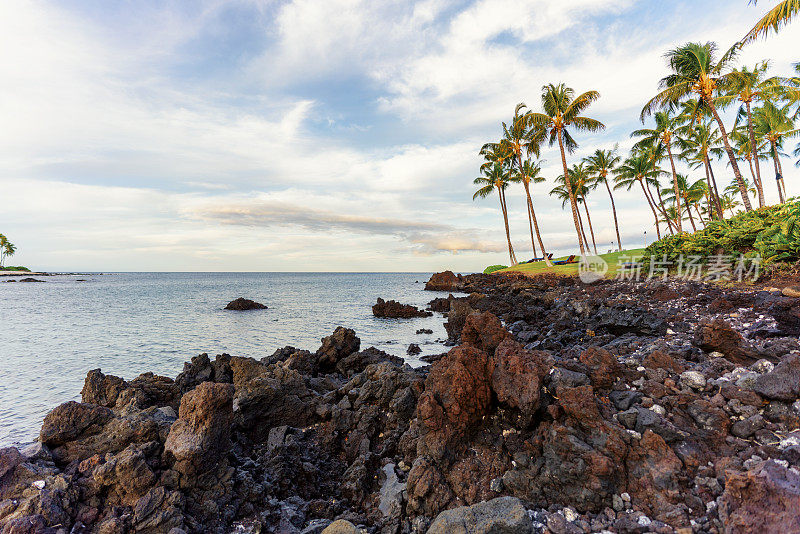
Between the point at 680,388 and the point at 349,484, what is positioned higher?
the point at 680,388

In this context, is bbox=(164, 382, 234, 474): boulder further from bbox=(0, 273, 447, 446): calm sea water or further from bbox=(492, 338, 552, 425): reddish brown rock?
bbox=(0, 273, 447, 446): calm sea water

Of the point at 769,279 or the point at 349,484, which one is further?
the point at 769,279

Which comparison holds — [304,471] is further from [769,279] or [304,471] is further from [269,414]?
[769,279]

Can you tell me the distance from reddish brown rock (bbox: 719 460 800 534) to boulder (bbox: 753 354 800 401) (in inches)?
69.8

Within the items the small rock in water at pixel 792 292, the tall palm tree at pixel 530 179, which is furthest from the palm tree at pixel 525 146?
the small rock in water at pixel 792 292

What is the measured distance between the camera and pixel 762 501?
3.82 metres

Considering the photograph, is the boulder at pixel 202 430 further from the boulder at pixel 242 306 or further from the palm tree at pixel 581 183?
the palm tree at pixel 581 183

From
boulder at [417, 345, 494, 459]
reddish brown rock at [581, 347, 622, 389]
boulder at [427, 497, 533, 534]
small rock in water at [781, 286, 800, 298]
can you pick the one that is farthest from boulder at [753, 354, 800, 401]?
small rock in water at [781, 286, 800, 298]

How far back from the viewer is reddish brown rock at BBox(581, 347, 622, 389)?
661 cm

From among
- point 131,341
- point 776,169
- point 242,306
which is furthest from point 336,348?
point 776,169

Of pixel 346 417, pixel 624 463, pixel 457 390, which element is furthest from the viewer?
pixel 346 417

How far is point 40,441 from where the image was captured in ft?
19.5

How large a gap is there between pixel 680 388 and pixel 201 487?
8.00m

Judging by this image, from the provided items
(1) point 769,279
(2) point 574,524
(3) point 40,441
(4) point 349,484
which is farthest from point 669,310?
(3) point 40,441
